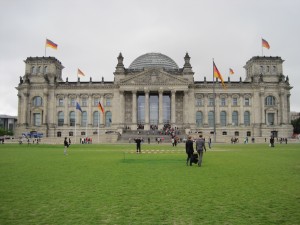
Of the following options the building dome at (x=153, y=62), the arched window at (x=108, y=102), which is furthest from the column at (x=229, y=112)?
the arched window at (x=108, y=102)

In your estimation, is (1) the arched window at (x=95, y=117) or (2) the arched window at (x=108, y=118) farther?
(1) the arched window at (x=95, y=117)

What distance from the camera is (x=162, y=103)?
322 feet

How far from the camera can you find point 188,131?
89.7 metres

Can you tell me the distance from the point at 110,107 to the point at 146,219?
94050 mm

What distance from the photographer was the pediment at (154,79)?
9594cm

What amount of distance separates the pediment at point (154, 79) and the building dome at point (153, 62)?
1500 cm

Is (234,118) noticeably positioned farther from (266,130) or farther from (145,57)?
(145,57)

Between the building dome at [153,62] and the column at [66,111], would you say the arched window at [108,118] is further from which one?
the building dome at [153,62]

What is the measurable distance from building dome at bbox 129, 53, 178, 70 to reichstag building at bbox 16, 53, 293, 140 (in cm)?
1081

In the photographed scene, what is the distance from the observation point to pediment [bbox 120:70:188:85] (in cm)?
9594

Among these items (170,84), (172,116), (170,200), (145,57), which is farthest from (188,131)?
(170,200)

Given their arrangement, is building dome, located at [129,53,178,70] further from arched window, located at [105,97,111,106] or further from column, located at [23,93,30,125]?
column, located at [23,93,30,125]

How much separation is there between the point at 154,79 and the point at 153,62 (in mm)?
17924

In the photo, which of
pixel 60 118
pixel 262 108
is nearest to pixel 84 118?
pixel 60 118
